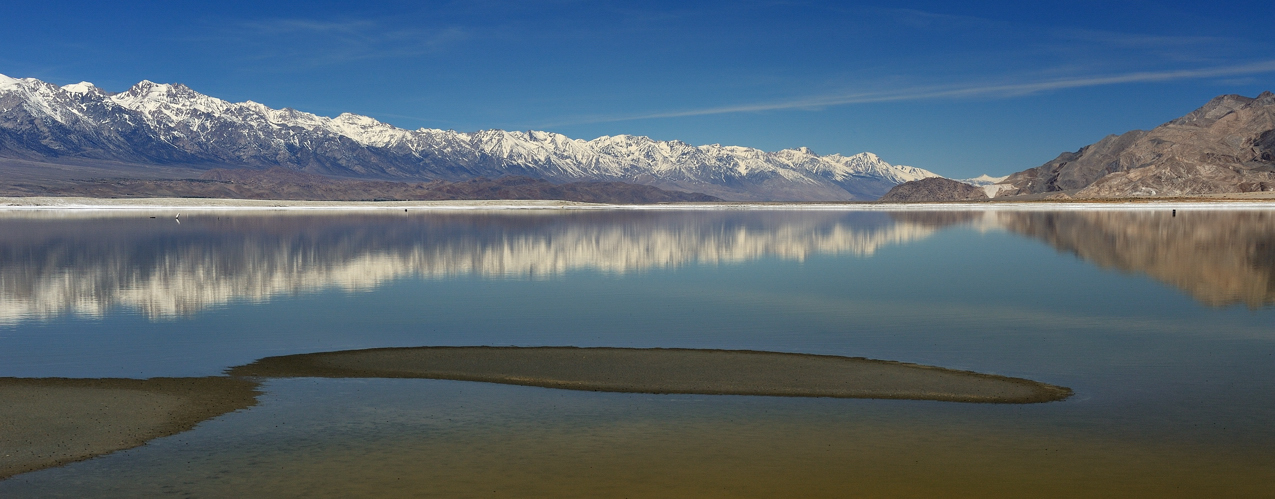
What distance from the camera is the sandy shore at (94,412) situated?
43.1 feet

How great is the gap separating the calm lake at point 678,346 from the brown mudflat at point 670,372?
0.54 meters

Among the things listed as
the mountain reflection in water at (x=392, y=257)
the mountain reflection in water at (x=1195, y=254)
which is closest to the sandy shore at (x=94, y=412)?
the mountain reflection in water at (x=392, y=257)

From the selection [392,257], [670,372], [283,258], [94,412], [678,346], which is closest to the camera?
[94,412]

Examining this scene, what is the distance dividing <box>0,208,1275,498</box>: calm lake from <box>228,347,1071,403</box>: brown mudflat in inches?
21.3

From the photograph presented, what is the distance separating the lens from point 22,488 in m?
11.6

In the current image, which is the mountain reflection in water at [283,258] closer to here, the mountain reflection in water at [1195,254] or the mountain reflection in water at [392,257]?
the mountain reflection in water at [392,257]

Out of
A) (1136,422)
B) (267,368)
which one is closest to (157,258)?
(267,368)

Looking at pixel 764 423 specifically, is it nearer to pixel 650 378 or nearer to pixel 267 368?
pixel 650 378

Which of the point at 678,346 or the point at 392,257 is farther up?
the point at 392,257

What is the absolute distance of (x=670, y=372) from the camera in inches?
731

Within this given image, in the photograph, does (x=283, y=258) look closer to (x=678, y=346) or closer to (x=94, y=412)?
(x=678, y=346)

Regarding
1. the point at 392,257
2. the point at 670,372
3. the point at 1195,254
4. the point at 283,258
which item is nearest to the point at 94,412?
the point at 670,372

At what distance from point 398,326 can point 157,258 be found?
2935 centimetres

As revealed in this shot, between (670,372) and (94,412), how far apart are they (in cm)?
967
